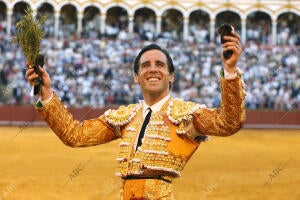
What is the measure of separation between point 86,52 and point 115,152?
8.36m

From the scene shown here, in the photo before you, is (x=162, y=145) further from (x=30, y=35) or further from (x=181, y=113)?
(x=30, y=35)

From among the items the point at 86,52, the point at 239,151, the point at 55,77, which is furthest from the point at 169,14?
the point at 239,151

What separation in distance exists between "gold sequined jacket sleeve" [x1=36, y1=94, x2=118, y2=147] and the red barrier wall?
43.7ft

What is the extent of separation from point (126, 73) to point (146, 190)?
14.8 metres

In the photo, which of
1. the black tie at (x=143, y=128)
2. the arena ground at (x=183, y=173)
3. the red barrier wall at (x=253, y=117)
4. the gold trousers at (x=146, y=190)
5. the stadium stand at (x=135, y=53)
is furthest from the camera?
the stadium stand at (x=135, y=53)

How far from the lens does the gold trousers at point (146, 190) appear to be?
196cm

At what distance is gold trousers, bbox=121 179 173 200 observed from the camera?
196 centimetres

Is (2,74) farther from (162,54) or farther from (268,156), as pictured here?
(162,54)

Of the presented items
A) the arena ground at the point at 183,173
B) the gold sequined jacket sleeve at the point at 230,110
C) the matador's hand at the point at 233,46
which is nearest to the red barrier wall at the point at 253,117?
the arena ground at the point at 183,173

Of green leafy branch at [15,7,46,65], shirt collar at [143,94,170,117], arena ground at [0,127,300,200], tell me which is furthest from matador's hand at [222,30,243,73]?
arena ground at [0,127,300,200]

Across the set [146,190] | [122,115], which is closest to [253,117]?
[122,115]

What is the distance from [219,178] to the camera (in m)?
6.92

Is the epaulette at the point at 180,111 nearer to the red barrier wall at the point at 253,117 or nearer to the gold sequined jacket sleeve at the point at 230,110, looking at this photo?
the gold sequined jacket sleeve at the point at 230,110

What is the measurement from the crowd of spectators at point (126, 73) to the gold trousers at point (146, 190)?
13144 millimetres
